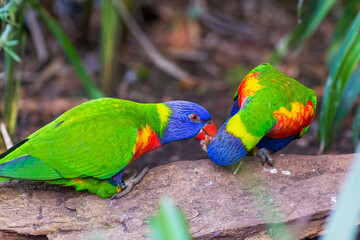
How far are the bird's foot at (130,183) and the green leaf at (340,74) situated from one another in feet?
4.47

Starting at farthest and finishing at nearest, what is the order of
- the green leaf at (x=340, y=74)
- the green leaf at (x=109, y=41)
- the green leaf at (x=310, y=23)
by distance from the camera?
the green leaf at (x=109, y=41) < the green leaf at (x=310, y=23) < the green leaf at (x=340, y=74)

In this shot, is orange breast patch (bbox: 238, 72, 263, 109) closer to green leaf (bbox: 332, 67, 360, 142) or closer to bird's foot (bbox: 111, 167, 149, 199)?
bird's foot (bbox: 111, 167, 149, 199)

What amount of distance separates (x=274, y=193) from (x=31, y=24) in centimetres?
377

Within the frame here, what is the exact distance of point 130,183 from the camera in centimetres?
224

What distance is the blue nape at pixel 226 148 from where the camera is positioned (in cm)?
198

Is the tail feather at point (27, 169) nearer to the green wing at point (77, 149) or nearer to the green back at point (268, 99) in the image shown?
the green wing at point (77, 149)

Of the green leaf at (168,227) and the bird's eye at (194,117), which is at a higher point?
the green leaf at (168,227)

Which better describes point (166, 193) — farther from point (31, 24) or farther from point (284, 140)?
point (31, 24)

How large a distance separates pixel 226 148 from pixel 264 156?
19.3 inches

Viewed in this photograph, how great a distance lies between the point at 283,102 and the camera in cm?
217

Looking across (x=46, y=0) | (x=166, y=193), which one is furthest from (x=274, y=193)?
(x=46, y=0)

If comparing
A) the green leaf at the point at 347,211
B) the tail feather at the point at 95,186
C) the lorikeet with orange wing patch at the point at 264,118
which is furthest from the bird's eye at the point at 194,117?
the green leaf at the point at 347,211

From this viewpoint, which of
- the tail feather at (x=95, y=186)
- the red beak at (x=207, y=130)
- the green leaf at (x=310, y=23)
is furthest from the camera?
the green leaf at (x=310, y=23)

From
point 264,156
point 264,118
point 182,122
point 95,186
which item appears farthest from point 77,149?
point 264,156
